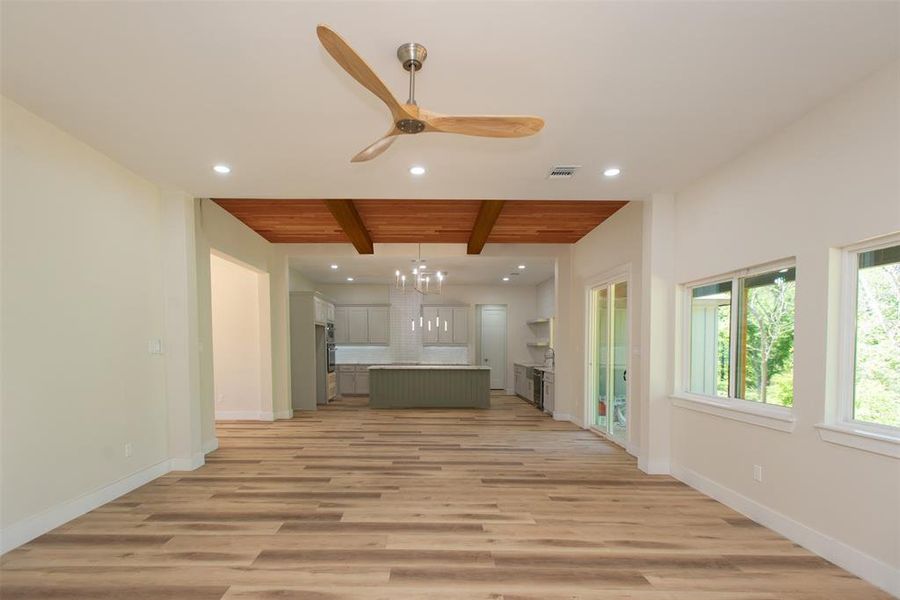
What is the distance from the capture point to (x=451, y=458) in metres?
4.75

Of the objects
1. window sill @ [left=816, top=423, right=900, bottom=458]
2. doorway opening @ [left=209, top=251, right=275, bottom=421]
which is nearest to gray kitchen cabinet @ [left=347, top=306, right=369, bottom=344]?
doorway opening @ [left=209, top=251, right=275, bottom=421]

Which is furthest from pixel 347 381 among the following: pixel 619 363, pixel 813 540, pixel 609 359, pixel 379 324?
pixel 813 540

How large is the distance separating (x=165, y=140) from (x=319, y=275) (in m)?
6.16

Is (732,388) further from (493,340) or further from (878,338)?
(493,340)

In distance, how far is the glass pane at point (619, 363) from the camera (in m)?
5.60

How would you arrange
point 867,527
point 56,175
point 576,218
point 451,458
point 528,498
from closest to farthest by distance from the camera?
point 867,527, point 56,175, point 528,498, point 451,458, point 576,218

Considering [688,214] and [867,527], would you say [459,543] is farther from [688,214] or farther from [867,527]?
[688,214]

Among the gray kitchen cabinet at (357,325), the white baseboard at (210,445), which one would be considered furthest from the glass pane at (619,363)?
the gray kitchen cabinet at (357,325)

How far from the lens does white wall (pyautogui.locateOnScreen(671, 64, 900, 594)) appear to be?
7.57 feet

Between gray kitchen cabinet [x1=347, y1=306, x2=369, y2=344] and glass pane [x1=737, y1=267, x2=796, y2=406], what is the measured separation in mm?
8094

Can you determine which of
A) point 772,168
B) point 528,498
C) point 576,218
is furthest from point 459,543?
point 576,218

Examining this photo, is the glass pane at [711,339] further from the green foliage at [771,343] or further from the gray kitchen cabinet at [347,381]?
the gray kitchen cabinet at [347,381]

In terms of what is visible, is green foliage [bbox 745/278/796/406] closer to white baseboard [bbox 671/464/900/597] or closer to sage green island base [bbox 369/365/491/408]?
white baseboard [bbox 671/464/900/597]

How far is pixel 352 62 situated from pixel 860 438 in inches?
131
